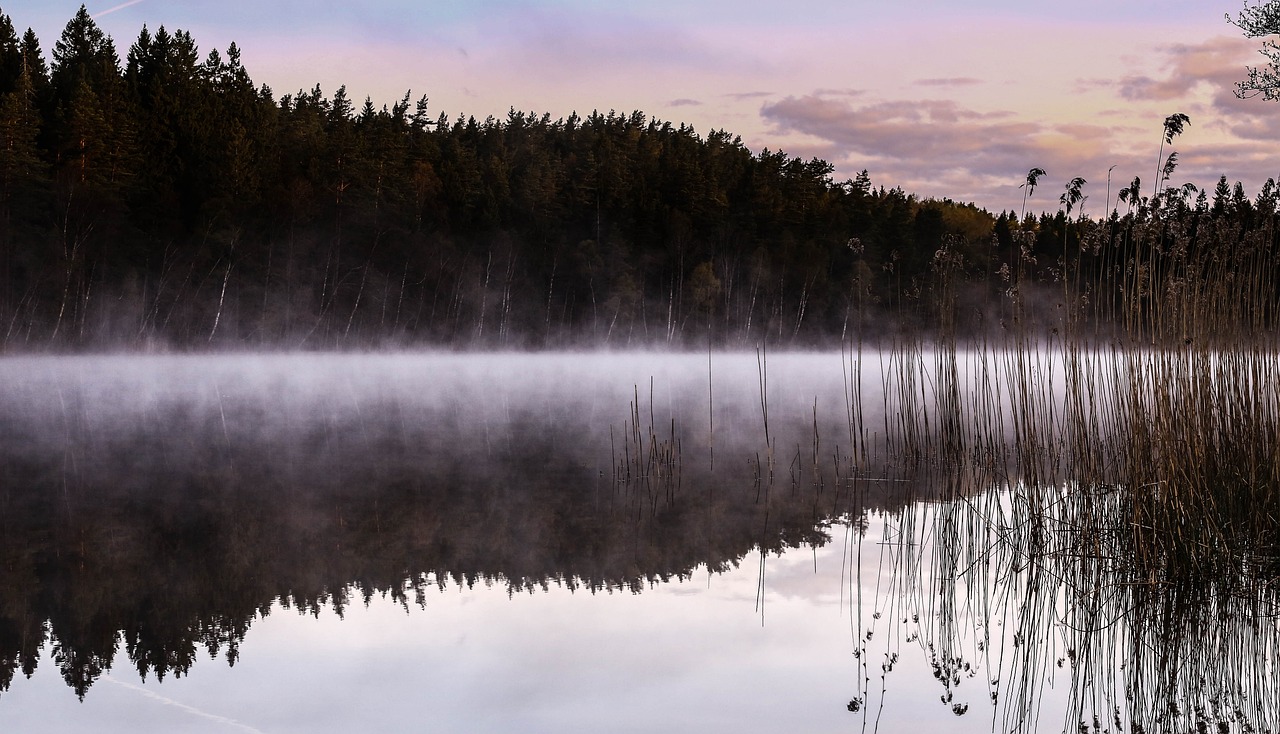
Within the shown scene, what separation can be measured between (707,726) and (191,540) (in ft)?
11.6

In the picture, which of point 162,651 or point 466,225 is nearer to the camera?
point 162,651

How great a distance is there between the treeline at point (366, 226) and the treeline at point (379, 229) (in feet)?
0.31

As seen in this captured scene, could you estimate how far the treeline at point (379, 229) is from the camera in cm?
3011

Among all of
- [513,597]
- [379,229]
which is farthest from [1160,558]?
[379,229]

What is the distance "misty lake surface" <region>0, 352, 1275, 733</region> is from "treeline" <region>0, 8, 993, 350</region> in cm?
2148

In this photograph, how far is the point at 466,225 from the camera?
40.4 metres

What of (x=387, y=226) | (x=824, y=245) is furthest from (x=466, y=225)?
(x=824, y=245)

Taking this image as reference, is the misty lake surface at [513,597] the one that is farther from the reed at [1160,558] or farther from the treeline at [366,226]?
the treeline at [366,226]

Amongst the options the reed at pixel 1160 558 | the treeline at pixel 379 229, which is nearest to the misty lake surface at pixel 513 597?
the reed at pixel 1160 558

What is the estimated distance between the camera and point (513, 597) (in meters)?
4.60

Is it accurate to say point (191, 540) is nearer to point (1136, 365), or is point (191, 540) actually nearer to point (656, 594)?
point (656, 594)

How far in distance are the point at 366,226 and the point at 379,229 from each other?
1.60 ft

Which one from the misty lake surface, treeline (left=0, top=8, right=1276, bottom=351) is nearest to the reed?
the misty lake surface

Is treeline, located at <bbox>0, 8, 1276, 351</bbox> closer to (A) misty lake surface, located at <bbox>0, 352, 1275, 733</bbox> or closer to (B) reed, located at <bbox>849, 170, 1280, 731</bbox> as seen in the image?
(A) misty lake surface, located at <bbox>0, 352, 1275, 733</bbox>
